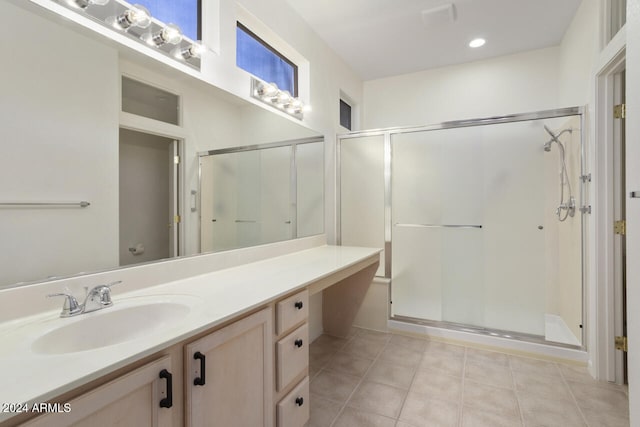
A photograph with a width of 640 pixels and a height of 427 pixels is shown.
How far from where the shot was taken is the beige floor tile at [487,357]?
2.25 m

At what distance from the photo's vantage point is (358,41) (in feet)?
9.07

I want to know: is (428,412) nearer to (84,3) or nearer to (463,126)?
(463,126)

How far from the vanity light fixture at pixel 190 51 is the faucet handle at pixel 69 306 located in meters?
1.13

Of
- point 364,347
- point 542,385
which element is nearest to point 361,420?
point 364,347

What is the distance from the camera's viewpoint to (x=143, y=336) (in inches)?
37.0

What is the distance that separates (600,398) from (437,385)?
921 millimetres

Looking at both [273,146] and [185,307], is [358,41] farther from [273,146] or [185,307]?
[185,307]

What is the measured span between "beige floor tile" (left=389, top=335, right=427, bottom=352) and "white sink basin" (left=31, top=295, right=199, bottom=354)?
Answer: 198 cm

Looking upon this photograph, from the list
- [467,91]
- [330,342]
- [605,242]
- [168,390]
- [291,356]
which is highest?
[467,91]

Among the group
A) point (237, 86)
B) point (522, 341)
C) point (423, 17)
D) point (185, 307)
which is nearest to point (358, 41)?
point (423, 17)

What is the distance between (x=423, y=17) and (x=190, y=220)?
2.32 metres

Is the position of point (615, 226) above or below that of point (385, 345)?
above

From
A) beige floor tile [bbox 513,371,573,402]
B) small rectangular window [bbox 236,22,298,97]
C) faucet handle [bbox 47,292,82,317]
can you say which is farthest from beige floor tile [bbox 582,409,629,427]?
small rectangular window [bbox 236,22,298,97]

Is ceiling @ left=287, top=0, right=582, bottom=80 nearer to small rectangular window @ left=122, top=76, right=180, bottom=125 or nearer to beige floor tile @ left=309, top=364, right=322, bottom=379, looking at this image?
small rectangular window @ left=122, top=76, right=180, bottom=125
